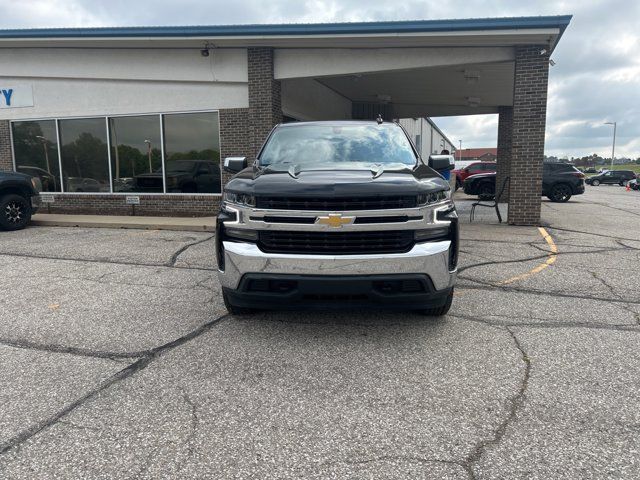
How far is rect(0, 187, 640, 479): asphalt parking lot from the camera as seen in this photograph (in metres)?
2.47

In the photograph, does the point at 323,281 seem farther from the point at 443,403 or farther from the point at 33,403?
the point at 33,403

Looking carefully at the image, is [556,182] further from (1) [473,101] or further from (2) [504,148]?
(1) [473,101]

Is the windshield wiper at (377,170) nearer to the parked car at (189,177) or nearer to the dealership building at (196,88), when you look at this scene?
the dealership building at (196,88)

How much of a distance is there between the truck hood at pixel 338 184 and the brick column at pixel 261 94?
7402 millimetres

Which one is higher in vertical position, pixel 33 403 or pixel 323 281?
pixel 323 281

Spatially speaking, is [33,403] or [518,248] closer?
[33,403]

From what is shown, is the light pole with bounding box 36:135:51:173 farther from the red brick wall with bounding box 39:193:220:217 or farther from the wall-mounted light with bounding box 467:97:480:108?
the wall-mounted light with bounding box 467:97:480:108

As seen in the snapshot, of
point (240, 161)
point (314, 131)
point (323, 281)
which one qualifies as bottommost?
point (323, 281)

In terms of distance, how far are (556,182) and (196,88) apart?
1516cm

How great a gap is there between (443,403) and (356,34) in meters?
8.72

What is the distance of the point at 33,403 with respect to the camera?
120 inches

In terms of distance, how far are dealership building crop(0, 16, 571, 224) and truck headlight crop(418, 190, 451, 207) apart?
6.88 m

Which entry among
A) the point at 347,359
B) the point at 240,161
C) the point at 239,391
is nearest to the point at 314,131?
the point at 240,161

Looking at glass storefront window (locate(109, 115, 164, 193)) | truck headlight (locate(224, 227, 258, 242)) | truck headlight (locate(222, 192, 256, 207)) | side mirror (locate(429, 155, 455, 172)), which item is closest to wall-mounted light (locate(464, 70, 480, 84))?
glass storefront window (locate(109, 115, 164, 193))
